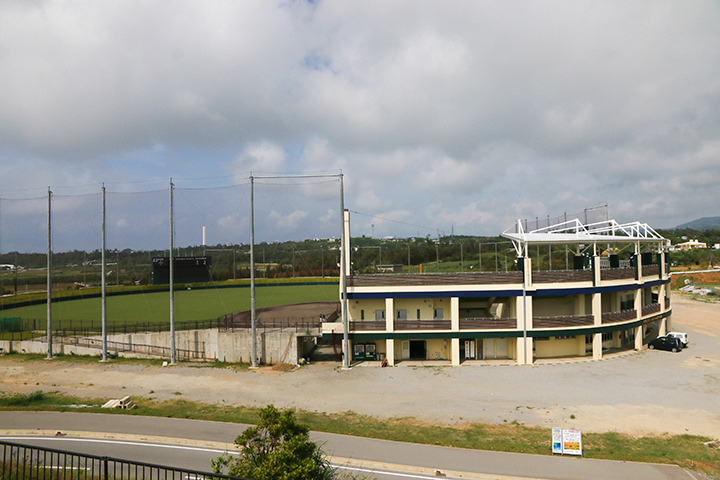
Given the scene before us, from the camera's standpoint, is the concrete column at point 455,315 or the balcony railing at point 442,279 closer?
the concrete column at point 455,315

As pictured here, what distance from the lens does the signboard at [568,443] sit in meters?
16.9

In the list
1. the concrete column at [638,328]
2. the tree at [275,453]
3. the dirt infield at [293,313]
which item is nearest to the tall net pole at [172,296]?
the dirt infield at [293,313]

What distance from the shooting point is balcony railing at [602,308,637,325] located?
35188 millimetres

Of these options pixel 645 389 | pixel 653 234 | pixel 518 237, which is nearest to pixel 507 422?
pixel 645 389

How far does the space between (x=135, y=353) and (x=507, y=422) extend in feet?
107

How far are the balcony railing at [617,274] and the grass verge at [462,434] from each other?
17648mm

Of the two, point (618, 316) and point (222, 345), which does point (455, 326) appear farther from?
point (222, 345)

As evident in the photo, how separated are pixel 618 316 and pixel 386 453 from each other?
2877cm

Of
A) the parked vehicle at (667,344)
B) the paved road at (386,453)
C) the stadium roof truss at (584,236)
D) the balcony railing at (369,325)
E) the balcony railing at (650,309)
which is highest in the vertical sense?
the stadium roof truss at (584,236)

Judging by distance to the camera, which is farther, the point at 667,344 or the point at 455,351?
the point at 667,344

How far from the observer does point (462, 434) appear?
19625 millimetres

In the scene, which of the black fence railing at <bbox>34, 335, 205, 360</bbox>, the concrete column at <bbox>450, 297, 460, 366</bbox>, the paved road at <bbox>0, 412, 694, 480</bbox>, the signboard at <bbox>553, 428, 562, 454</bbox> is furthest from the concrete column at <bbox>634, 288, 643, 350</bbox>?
the black fence railing at <bbox>34, 335, 205, 360</bbox>

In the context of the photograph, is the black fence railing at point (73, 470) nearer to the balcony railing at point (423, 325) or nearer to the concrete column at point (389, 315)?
the concrete column at point (389, 315)

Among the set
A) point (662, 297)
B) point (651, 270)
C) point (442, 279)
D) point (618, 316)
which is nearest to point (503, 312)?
→ point (442, 279)
